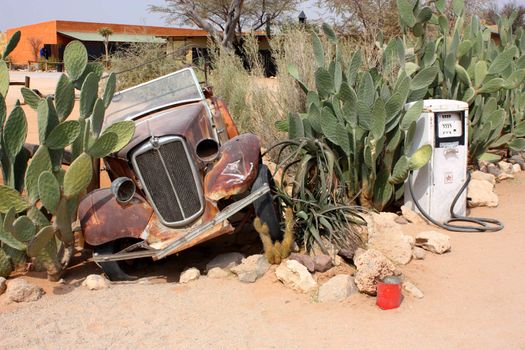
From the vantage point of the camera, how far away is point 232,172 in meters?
4.91

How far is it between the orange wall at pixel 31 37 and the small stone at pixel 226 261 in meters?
42.2

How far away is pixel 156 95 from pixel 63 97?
Result: 1.05 meters

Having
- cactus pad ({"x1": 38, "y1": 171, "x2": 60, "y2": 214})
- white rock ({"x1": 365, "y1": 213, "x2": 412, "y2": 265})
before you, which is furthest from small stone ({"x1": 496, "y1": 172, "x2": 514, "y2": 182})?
cactus pad ({"x1": 38, "y1": 171, "x2": 60, "y2": 214})

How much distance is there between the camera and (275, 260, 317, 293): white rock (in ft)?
14.7

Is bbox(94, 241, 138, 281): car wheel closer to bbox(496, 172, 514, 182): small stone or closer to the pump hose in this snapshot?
the pump hose

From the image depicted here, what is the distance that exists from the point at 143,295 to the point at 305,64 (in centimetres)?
434

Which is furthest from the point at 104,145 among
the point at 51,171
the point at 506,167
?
the point at 506,167

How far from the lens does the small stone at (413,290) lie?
4.23 m

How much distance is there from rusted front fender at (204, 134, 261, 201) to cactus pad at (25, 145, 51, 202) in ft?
4.24

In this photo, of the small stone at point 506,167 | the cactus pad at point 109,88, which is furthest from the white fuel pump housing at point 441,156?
the cactus pad at point 109,88

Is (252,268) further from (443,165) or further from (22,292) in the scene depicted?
(443,165)

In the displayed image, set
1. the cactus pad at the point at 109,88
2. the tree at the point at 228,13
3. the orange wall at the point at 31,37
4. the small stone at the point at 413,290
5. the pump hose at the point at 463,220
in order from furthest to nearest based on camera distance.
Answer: the orange wall at the point at 31,37 → the tree at the point at 228,13 → the pump hose at the point at 463,220 → the cactus pad at the point at 109,88 → the small stone at the point at 413,290

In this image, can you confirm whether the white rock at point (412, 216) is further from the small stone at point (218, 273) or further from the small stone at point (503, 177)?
the small stone at point (503, 177)

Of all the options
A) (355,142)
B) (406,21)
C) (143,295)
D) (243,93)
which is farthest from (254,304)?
(243,93)
